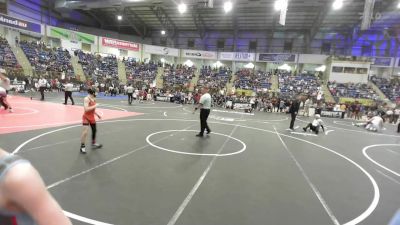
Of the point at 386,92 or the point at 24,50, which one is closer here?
the point at 24,50

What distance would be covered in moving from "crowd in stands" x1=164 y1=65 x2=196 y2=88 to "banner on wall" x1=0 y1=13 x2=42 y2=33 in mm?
15865

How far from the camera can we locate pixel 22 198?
2.99ft

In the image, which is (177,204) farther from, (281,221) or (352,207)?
(352,207)

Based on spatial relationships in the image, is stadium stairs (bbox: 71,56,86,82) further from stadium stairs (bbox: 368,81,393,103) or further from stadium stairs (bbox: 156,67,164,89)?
stadium stairs (bbox: 368,81,393,103)

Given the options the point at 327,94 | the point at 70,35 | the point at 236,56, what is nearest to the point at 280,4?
the point at 327,94

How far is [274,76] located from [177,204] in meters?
34.2

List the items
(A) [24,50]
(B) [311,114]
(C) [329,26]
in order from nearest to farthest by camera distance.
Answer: (B) [311,114]
(A) [24,50]
(C) [329,26]

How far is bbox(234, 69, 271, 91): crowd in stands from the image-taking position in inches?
1336

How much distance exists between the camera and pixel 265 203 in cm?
443

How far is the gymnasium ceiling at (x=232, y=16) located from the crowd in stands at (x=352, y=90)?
778 cm

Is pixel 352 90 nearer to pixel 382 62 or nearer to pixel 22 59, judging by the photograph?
pixel 382 62

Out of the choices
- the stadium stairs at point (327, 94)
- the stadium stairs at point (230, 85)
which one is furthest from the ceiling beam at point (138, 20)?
the stadium stairs at point (327, 94)

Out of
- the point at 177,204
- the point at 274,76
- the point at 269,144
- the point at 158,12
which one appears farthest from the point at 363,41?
the point at 177,204

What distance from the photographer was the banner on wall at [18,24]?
2645 centimetres
